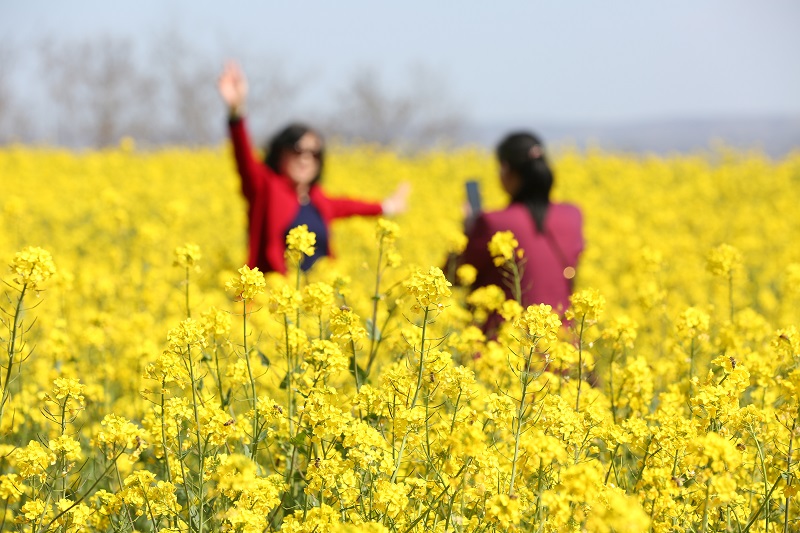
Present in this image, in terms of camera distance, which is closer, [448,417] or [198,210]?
[448,417]

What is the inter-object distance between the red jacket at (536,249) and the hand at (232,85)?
1948 mm

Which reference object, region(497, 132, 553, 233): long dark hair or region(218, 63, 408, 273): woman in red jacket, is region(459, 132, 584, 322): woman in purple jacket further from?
region(218, 63, 408, 273): woman in red jacket

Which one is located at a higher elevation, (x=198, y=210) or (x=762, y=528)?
(x=198, y=210)

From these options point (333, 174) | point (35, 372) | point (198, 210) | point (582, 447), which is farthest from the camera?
point (333, 174)

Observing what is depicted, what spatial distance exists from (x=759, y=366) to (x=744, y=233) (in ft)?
23.3

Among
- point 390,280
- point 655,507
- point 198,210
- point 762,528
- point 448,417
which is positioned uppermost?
point 198,210

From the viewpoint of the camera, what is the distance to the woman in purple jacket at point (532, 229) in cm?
402

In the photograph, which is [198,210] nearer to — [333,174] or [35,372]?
[333,174]

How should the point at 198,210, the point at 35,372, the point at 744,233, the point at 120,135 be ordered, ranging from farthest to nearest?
the point at 120,135
the point at 198,210
the point at 744,233
the point at 35,372

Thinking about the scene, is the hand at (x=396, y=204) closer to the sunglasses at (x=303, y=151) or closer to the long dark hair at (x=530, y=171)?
the sunglasses at (x=303, y=151)

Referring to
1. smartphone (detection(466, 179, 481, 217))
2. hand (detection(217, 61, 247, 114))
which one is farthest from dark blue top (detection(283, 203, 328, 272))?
smartphone (detection(466, 179, 481, 217))

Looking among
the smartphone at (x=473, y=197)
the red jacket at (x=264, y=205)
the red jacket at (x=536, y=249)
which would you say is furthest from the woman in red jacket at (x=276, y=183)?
the red jacket at (x=536, y=249)

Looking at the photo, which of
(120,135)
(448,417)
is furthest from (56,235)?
(120,135)

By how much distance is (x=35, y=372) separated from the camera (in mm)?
3777
